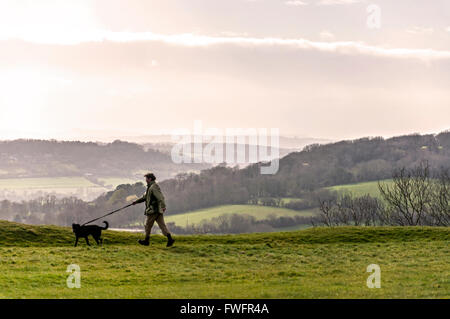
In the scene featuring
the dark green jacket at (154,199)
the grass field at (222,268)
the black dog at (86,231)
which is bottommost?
the grass field at (222,268)

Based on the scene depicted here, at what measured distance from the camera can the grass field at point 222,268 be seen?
21.8 meters

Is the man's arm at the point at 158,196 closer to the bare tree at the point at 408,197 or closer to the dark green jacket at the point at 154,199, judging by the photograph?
the dark green jacket at the point at 154,199

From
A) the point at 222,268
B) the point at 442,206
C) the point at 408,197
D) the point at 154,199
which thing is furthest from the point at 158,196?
the point at 442,206

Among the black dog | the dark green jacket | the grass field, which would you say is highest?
the dark green jacket

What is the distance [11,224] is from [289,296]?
28.2 m

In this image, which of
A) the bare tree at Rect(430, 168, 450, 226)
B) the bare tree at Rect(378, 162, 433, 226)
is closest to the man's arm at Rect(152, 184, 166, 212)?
the bare tree at Rect(378, 162, 433, 226)

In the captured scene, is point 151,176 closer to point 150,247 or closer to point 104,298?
point 150,247

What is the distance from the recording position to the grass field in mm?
21797

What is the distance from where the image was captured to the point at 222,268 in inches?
1136

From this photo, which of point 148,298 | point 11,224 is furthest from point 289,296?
point 11,224

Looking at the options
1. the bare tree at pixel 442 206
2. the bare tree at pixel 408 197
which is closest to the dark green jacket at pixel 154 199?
the bare tree at pixel 408 197

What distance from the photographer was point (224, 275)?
87.5 ft

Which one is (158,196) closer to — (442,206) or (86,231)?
(86,231)

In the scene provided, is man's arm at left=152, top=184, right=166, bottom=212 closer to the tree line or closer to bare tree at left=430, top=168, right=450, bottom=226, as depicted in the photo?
the tree line
